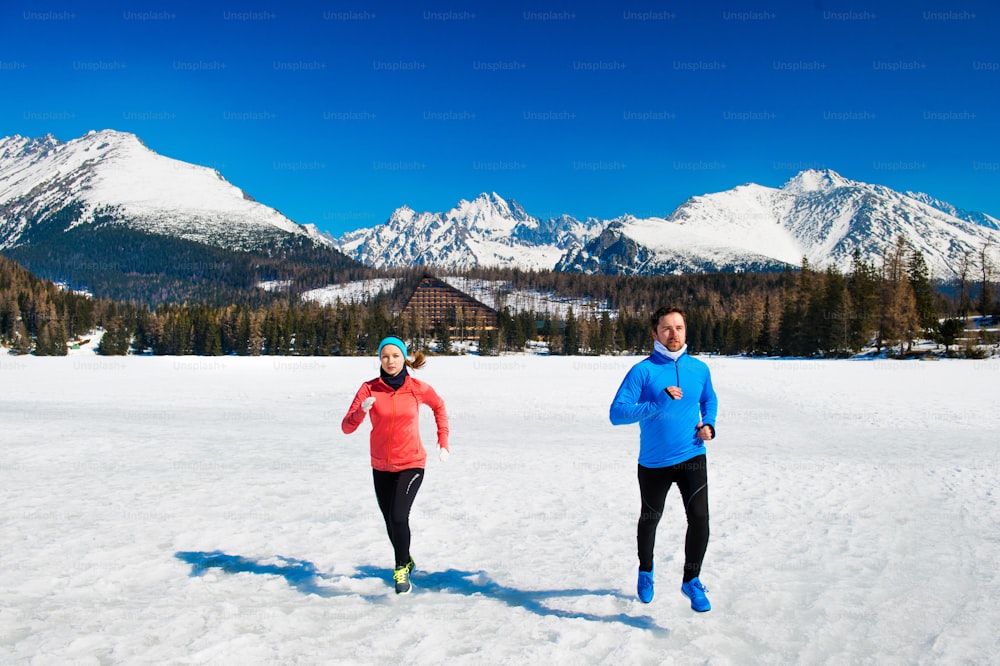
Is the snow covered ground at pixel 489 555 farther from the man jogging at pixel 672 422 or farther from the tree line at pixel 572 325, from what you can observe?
the tree line at pixel 572 325

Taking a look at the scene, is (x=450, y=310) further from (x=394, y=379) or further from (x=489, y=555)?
(x=394, y=379)

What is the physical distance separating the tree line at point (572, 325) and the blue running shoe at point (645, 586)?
2752 inches

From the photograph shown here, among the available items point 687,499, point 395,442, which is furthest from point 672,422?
point 395,442

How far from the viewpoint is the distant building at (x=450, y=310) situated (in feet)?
522

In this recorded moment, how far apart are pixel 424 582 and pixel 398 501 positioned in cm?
110

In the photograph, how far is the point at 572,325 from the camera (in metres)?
131

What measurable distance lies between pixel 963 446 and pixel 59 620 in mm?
17825

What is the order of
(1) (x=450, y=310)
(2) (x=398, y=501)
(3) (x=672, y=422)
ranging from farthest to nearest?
(1) (x=450, y=310)
(2) (x=398, y=501)
(3) (x=672, y=422)

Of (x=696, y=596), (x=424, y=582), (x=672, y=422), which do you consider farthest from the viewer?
(x=424, y=582)

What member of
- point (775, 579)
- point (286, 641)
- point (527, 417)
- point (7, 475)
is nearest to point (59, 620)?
point (286, 641)

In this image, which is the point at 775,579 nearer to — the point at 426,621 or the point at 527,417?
the point at 426,621

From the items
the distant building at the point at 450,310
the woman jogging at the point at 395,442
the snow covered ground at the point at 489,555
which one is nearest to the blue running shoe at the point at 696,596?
the snow covered ground at the point at 489,555

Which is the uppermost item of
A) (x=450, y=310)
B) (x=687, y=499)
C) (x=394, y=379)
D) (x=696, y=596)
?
(x=450, y=310)

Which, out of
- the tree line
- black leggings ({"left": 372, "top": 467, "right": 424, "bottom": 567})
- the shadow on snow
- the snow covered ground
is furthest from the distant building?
black leggings ({"left": 372, "top": 467, "right": 424, "bottom": 567})
